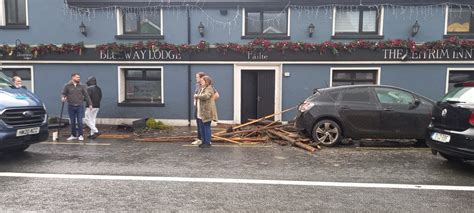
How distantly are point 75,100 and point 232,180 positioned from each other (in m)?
6.05

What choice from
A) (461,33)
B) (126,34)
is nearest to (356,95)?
(461,33)

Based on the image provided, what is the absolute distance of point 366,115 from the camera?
30.1 ft

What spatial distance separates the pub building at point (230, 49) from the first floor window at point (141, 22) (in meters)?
0.04

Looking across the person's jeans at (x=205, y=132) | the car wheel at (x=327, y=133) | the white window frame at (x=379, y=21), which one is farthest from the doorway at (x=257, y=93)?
the car wheel at (x=327, y=133)

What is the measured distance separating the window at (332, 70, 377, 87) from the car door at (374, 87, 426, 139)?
415cm

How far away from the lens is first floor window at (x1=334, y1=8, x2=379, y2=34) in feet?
43.7

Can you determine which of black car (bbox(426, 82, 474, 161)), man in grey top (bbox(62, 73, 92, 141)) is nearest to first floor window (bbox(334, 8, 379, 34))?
black car (bbox(426, 82, 474, 161))

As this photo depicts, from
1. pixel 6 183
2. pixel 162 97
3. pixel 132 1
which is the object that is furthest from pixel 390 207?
pixel 132 1

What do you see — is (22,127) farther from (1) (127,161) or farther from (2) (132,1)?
(2) (132,1)

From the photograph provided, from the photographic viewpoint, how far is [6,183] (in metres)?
5.94

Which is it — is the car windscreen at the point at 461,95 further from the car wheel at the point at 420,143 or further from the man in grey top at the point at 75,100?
the man in grey top at the point at 75,100

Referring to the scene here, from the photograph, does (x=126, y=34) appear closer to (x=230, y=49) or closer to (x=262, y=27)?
(x=230, y=49)

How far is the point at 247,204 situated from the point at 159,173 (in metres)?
2.19

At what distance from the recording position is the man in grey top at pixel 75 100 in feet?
33.7
